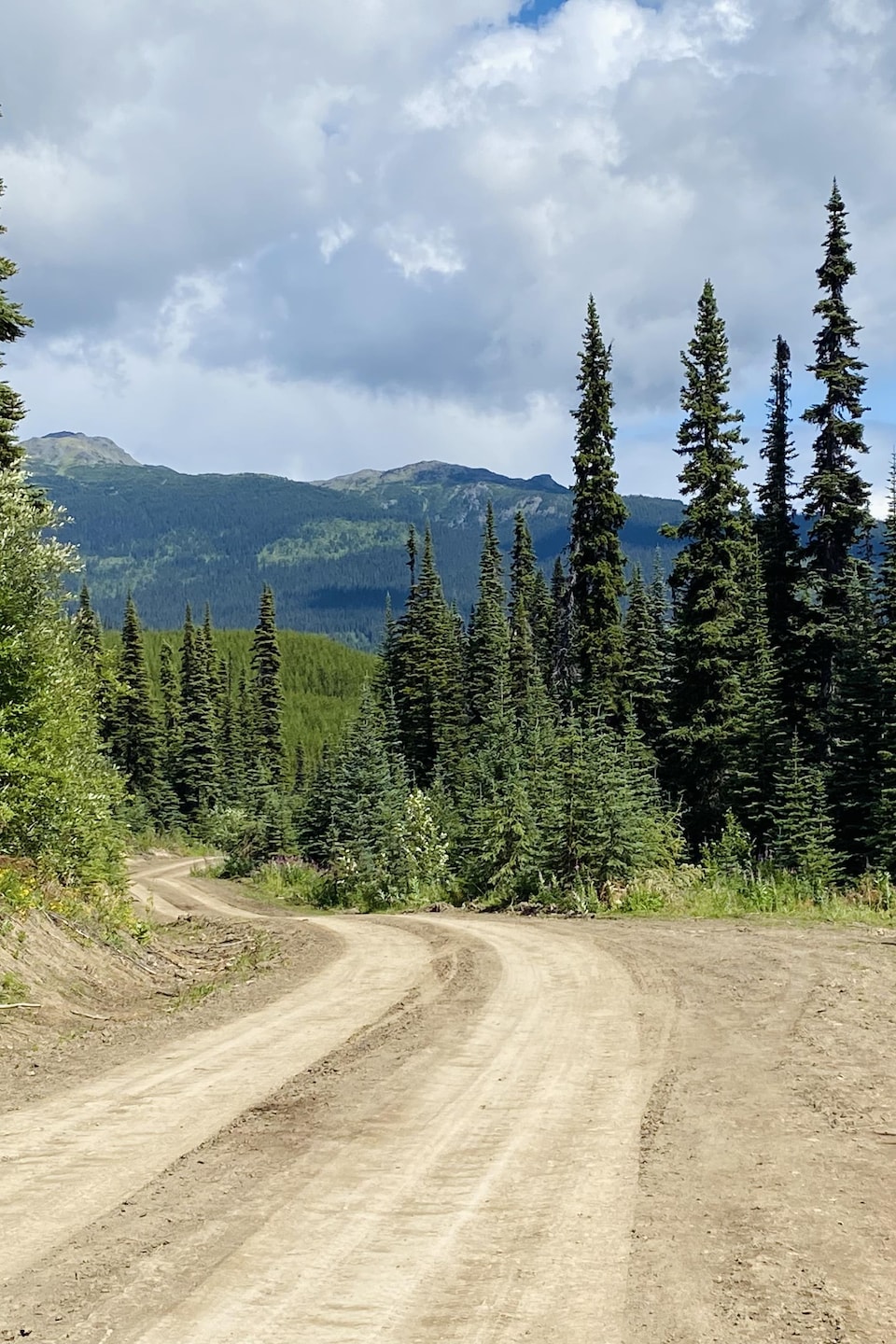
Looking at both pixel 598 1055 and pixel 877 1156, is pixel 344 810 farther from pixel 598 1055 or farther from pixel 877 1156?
pixel 877 1156

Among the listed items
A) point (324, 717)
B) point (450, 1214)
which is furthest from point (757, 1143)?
point (324, 717)

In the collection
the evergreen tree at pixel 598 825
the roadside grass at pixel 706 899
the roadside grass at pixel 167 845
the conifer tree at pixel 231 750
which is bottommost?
the roadside grass at pixel 167 845

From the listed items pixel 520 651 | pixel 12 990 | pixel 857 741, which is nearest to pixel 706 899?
pixel 857 741

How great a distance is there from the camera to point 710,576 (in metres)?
35.5

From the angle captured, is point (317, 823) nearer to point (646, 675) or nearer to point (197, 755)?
point (646, 675)

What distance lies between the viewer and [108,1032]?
1009 centimetres

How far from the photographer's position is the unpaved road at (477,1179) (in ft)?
13.2

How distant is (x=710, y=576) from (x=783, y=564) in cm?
1396

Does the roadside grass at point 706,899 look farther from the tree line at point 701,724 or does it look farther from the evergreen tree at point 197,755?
the evergreen tree at point 197,755

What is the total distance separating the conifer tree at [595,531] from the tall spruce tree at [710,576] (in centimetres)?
410

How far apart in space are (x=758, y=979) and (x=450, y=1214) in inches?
288

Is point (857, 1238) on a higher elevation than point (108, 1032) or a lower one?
higher

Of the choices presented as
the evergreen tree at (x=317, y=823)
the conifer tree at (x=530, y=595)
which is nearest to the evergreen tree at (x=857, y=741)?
the evergreen tree at (x=317, y=823)

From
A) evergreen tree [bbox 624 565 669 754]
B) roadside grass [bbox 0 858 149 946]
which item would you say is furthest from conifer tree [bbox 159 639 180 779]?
roadside grass [bbox 0 858 149 946]
